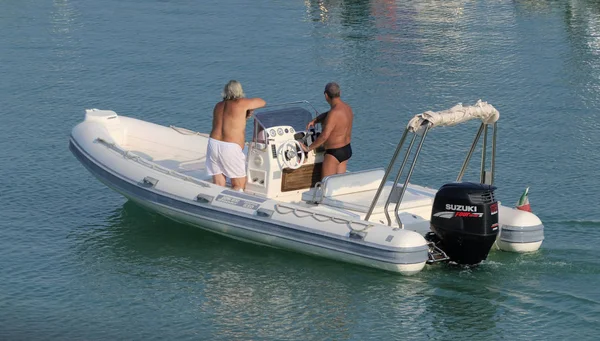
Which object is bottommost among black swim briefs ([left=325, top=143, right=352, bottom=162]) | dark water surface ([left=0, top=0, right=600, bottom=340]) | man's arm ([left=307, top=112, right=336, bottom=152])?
dark water surface ([left=0, top=0, right=600, bottom=340])

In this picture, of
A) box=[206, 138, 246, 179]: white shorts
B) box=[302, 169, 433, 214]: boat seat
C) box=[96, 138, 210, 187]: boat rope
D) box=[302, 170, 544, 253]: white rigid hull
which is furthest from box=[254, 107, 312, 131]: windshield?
box=[302, 170, 544, 253]: white rigid hull

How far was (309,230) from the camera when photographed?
11234 mm

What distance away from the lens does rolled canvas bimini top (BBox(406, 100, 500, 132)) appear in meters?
10.5

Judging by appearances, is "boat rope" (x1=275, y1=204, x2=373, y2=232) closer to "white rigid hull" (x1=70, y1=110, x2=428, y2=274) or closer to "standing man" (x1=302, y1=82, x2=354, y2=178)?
"white rigid hull" (x1=70, y1=110, x2=428, y2=274)

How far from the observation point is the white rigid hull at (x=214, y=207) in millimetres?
10805

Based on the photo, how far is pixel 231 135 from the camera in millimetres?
12188

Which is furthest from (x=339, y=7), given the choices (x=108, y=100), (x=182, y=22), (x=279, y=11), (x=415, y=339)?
(x=415, y=339)

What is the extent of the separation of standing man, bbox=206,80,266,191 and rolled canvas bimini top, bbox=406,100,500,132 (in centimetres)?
220

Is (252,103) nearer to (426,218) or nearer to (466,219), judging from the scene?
(426,218)

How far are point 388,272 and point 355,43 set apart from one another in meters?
12.6

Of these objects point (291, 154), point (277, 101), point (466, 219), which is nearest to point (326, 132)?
point (291, 154)

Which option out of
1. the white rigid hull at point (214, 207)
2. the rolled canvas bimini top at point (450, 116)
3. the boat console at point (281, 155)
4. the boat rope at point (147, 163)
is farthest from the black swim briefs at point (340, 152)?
the rolled canvas bimini top at point (450, 116)

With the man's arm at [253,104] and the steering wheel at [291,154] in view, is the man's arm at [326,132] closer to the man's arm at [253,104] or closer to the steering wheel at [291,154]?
the steering wheel at [291,154]

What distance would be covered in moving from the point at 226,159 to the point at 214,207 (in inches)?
24.1
